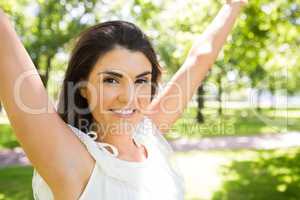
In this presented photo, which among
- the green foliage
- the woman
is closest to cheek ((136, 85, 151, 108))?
the woman

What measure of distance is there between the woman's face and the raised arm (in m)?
0.49

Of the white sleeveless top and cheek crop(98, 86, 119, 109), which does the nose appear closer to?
cheek crop(98, 86, 119, 109)

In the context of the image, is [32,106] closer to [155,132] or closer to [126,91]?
[126,91]

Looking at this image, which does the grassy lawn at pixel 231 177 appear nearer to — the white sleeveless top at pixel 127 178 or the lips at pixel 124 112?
the white sleeveless top at pixel 127 178

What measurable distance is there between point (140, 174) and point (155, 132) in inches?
16.9

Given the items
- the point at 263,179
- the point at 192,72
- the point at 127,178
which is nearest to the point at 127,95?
the point at 127,178

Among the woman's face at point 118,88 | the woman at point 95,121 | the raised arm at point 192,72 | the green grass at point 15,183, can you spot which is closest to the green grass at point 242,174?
the green grass at point 15,183

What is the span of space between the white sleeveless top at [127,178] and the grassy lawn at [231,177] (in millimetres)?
4045

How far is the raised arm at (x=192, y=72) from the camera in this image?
6.73 ft

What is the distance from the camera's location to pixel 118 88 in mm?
1469

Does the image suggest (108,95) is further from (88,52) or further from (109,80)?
(88,52)

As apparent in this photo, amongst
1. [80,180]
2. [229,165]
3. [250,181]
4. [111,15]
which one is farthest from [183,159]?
[80,180]

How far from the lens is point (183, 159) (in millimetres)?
10391

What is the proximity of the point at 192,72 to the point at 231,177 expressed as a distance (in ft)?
21.8
